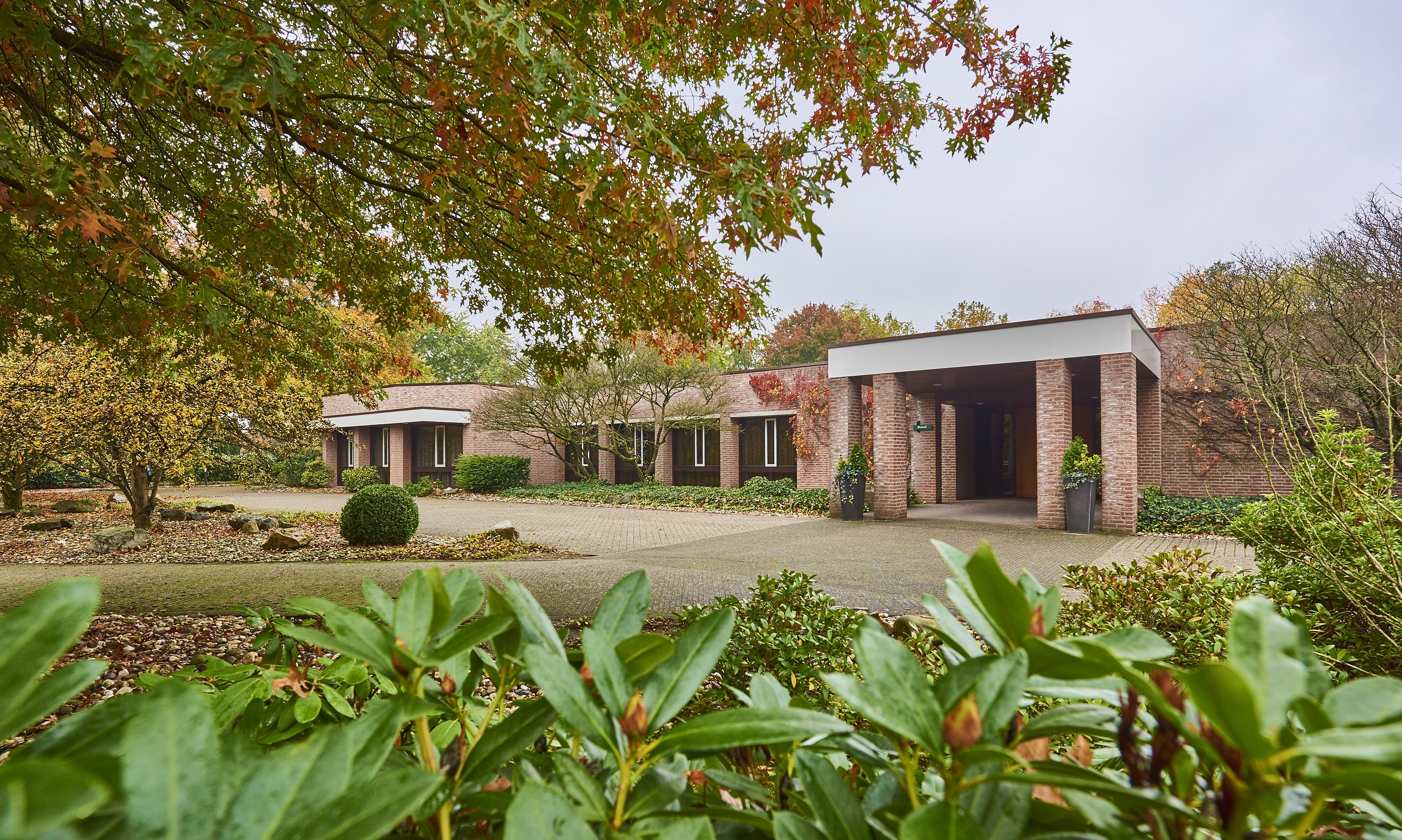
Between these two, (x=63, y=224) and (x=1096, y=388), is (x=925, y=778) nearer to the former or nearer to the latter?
(x=63, y=224)

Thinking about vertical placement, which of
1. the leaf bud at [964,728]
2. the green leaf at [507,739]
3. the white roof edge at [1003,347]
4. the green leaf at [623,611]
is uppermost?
the white roof edge at [1003,347]

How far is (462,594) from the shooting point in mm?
684

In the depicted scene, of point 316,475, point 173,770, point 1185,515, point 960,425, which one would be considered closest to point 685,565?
point 173,770

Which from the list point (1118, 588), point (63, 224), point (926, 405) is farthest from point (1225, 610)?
point (926, 405)

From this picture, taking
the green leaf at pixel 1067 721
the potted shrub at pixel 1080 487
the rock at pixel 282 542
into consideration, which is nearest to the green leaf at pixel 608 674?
the green leaf at pixel 1067 721

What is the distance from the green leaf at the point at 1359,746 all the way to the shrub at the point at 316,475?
3294 cm

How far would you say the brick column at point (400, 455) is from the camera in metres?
27.1

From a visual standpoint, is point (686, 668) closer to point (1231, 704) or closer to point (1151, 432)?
point (1231, 704)

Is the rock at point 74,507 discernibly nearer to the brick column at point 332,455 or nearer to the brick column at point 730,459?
the brick column at point 332,455

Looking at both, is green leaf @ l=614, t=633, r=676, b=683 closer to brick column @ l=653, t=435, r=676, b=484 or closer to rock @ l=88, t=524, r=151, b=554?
rock @ l=88, t=524, r=151, b=554

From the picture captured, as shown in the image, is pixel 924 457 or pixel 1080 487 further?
pixel 924 457

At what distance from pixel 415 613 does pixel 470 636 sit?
0.07m

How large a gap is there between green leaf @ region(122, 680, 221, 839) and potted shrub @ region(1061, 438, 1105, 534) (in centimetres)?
1327

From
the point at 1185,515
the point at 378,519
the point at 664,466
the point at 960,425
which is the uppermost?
the point at 960,425
